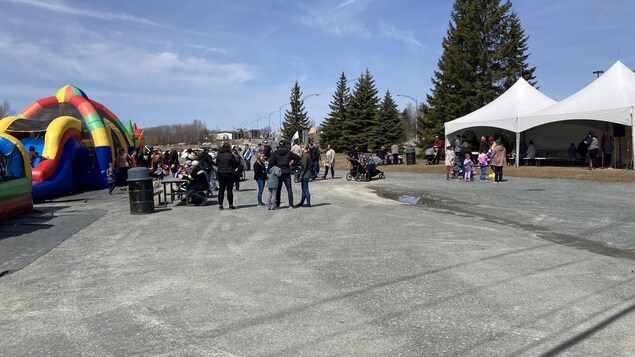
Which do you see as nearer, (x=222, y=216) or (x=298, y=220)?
(x=298, y=220)

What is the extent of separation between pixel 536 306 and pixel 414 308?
1202 millimetres

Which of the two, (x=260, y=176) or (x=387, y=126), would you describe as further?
(x=387, y=126)

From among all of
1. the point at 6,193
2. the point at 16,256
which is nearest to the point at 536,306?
the point at 16,256

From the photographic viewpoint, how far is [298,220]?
1087cm

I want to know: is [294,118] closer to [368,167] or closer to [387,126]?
[387,126]

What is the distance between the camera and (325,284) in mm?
5832

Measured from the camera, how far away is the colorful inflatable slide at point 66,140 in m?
17.3

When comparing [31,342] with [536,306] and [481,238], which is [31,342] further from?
[481,238]

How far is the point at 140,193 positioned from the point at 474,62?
36403mm

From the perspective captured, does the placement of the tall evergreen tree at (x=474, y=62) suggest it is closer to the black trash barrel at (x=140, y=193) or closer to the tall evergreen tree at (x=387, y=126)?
the tall evergreen tree at (x=387, y=126)

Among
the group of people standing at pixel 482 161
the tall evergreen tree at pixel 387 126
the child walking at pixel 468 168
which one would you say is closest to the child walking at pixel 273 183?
the group of people standing at pixel 482 161

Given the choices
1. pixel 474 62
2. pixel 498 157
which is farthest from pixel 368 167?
pixel 474 62

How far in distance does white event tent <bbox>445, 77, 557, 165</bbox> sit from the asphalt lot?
16.3m

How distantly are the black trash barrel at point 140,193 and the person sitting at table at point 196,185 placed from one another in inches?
59.5
